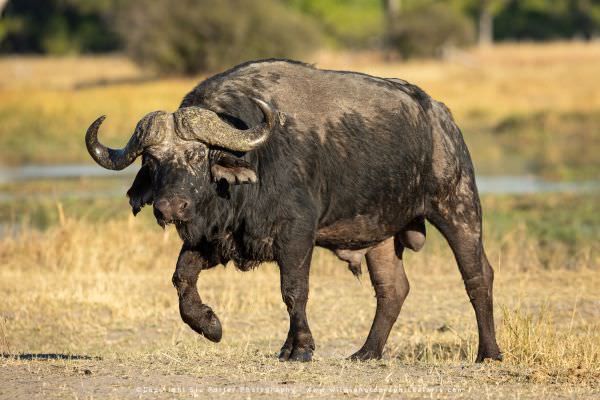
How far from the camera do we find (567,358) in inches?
307

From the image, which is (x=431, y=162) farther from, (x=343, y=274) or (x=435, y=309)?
(x=343, y=274)

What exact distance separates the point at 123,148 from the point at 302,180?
3.71 feet

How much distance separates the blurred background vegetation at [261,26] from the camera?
45125mm

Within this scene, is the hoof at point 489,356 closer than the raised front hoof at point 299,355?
No

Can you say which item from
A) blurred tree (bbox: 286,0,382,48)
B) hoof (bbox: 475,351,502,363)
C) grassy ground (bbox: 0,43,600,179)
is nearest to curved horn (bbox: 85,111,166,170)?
hoof (bbox: 475,351,502,363)

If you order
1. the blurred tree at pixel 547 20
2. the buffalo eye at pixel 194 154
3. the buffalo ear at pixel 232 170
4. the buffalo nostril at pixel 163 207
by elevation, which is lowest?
the buffalo nostril at pixel 163 207

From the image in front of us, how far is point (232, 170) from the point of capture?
7387mm

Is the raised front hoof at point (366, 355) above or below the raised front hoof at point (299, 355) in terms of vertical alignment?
below

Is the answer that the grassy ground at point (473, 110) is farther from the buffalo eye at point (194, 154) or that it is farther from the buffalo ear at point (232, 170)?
the buffalo eye at point (194, 154)

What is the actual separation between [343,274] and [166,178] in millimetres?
5944

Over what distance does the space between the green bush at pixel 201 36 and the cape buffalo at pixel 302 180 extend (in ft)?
119

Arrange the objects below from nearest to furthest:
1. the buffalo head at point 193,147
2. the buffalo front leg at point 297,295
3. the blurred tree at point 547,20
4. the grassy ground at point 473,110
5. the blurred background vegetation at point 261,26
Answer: the buffalo head at point 193,147
the buffalo front leg at point 297,295
the grassy ground at point 473,110
the blurred background vegetation at point 261,26
the blurred tree at point 547,20

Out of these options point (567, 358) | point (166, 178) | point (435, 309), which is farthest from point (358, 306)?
point (166, 178)

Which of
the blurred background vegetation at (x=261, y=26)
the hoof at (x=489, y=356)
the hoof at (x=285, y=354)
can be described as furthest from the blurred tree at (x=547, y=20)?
the hoof at (x=285, y=354)
